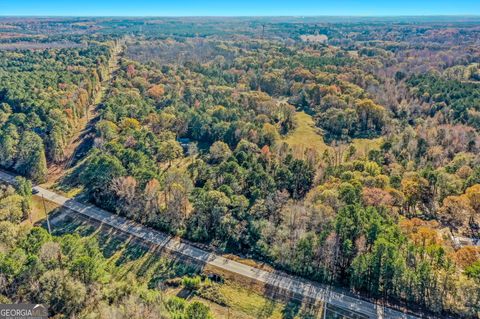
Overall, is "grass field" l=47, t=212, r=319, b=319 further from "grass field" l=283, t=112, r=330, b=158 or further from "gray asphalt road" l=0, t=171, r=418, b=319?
"grass field" l=283, t=112, r=330, b=158

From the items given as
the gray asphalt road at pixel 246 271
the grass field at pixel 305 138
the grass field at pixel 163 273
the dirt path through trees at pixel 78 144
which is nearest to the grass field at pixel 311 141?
the grass field at pixel 305 138

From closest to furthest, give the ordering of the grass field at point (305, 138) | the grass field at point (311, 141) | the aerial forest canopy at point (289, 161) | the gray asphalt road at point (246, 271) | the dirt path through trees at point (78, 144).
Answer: the gray asphalt road at point (246, 271)
the aerial forest canopy at point (289, 161)
the dirt path through trees at point (78, 144)
the grass field at point (311, 141)
the grass field at point (305, 138)

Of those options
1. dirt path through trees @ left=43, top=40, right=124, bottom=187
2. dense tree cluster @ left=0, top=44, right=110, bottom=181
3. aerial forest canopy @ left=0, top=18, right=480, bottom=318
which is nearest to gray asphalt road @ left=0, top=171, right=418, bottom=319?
aerial forest canopy @ left=0, top=18, right=480, bottom=318

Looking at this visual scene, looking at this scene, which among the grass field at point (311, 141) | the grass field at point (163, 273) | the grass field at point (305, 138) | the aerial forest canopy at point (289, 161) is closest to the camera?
the grass field at point (163, 273)

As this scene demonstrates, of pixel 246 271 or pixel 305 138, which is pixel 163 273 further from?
pixel 305 138

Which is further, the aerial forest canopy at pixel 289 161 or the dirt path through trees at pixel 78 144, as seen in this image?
the dirt path through trees at pixel 78 144

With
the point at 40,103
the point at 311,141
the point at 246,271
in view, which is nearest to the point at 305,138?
the point at 311,141

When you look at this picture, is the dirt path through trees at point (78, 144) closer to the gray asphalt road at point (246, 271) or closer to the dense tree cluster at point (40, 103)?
the dense tree cluster at point (40, 103)
